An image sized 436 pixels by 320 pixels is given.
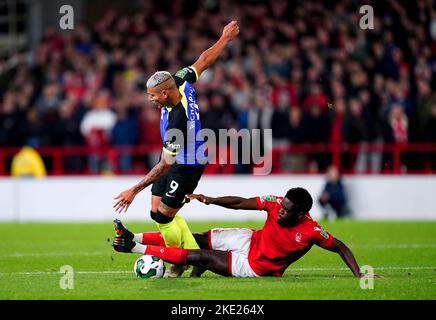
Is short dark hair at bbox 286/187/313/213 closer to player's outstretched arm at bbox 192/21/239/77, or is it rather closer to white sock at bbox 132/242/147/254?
white sock at bbox 132/242/147/254

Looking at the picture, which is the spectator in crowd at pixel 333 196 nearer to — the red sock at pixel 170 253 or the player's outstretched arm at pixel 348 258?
the player's outstretched arm at pixel 348 258

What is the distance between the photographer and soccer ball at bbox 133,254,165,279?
1192 centimetres

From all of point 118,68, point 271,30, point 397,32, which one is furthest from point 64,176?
point 397,32

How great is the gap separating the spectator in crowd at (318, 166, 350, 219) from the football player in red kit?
411 inches

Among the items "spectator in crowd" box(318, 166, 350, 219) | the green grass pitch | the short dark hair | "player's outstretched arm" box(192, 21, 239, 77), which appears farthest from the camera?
"spectator in crowd" box(318, 166, 350, 219)

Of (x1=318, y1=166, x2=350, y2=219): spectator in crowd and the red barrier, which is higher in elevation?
the red barrier

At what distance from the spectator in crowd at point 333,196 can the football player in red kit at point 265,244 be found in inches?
411

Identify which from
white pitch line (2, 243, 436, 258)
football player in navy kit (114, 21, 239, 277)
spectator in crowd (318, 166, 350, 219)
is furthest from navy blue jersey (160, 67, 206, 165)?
spectator in crowd (318, 166, 350, 219)

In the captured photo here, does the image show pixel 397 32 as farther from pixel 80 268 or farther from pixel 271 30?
pixel 80 268

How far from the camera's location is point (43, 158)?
2514 centimetres

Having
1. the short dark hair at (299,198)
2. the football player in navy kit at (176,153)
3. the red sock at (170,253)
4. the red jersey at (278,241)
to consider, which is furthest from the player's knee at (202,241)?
the short dark hair at (299,198)

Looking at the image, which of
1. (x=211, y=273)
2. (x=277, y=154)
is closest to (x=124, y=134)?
(x=277, y=154)

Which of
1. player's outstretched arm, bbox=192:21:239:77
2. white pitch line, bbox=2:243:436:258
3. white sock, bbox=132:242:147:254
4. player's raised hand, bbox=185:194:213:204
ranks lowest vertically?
white pitch line, bbox=2:243:436:258
